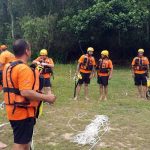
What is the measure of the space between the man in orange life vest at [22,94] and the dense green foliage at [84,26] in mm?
17498

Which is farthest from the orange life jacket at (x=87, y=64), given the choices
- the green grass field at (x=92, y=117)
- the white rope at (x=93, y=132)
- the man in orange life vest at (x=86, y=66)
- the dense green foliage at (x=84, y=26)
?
the dense green foliage at (x=84, y=26)

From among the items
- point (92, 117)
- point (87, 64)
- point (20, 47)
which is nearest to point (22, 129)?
point (20, 47)

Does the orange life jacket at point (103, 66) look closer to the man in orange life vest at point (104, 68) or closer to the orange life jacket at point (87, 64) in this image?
the man in orange life vest at point (104, 68)

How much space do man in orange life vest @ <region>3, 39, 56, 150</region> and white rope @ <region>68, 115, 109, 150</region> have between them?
98.9 inches

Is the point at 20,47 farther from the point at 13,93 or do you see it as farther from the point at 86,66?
the point at 86,66

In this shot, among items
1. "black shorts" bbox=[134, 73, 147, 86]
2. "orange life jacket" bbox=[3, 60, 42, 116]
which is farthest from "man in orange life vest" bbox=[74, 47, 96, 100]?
"orange life jacket" bbox=[3, 60, 42, 116]

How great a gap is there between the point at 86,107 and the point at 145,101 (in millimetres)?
2331

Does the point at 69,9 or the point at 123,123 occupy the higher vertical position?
the point at 69,9

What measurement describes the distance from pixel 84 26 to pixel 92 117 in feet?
43.2

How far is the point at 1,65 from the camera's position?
10109mm

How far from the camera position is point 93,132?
798 cm

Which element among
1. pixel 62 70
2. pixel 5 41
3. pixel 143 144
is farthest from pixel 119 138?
pixel 5 41

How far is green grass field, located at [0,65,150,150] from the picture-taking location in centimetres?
743

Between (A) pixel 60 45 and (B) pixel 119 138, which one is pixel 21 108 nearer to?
(B) pixel 119 138
